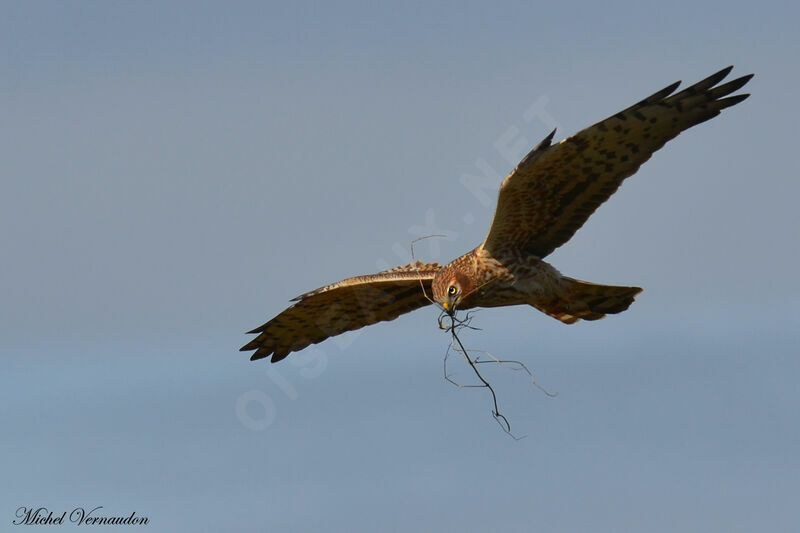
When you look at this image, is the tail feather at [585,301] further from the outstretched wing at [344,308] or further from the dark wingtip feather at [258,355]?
the dark wingtip feather at [258,355]

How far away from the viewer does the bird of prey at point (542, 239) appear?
1430cm

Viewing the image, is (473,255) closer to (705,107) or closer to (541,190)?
(541,190)

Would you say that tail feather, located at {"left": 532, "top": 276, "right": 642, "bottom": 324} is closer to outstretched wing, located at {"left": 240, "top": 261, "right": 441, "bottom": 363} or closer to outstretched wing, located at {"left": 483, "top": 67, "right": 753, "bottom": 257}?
outstretched wing, located at {"left": 483, "top": 67, "right": 753, "bottom": 257}

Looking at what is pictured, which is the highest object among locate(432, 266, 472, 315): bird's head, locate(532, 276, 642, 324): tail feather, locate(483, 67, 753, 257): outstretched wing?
locate(483, 67, 753, 257): outstretched wing

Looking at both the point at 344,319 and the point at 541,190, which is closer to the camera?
the point at 541,190

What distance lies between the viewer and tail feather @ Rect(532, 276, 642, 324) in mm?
15500

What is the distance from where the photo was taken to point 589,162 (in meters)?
14.5

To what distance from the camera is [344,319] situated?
663 inches

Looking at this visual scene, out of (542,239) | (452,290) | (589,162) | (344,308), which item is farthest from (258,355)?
(589,162)

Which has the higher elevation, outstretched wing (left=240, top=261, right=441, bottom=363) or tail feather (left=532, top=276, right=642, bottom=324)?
outstretched wing (left=240, top=261, right=441, bottom=363)

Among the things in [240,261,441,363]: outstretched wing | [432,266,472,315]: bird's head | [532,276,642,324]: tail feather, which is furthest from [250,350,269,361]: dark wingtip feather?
[532,276,642,324]: tail feather

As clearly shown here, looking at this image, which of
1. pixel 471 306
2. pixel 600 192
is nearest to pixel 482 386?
pixel 471 306

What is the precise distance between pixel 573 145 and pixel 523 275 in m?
1.51

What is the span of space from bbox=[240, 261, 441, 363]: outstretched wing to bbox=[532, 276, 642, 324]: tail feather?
49.2 inches
